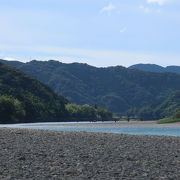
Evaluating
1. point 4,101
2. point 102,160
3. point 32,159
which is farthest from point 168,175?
point 4,101

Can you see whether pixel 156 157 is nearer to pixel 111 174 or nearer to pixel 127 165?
pixel 127 165

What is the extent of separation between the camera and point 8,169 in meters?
27.8

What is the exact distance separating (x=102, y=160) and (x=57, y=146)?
10.1 metres

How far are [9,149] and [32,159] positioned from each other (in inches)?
237

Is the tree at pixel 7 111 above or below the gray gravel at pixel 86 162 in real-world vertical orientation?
above

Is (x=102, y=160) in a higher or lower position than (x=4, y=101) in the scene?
lower

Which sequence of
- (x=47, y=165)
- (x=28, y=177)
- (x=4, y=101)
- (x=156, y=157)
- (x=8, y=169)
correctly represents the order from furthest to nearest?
(x=4, y=101)
(x=156, y=157)
(x=47, y=165)
(x=8, y=169)
(x=28, y=177)

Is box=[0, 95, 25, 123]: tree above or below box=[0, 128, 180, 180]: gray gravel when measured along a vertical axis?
above

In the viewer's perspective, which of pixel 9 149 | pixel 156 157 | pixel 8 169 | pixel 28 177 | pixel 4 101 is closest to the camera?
pixel 28 177

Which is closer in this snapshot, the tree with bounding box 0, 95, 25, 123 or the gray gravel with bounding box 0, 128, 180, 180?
the gray gravel with bounding box 0, 128, 180, 180

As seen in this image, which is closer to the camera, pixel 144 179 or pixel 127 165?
pixel 144 179

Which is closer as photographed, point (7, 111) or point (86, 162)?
point (86, 162)

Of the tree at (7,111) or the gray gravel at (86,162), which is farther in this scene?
the tree at (7,111)

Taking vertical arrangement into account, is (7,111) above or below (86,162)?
above
